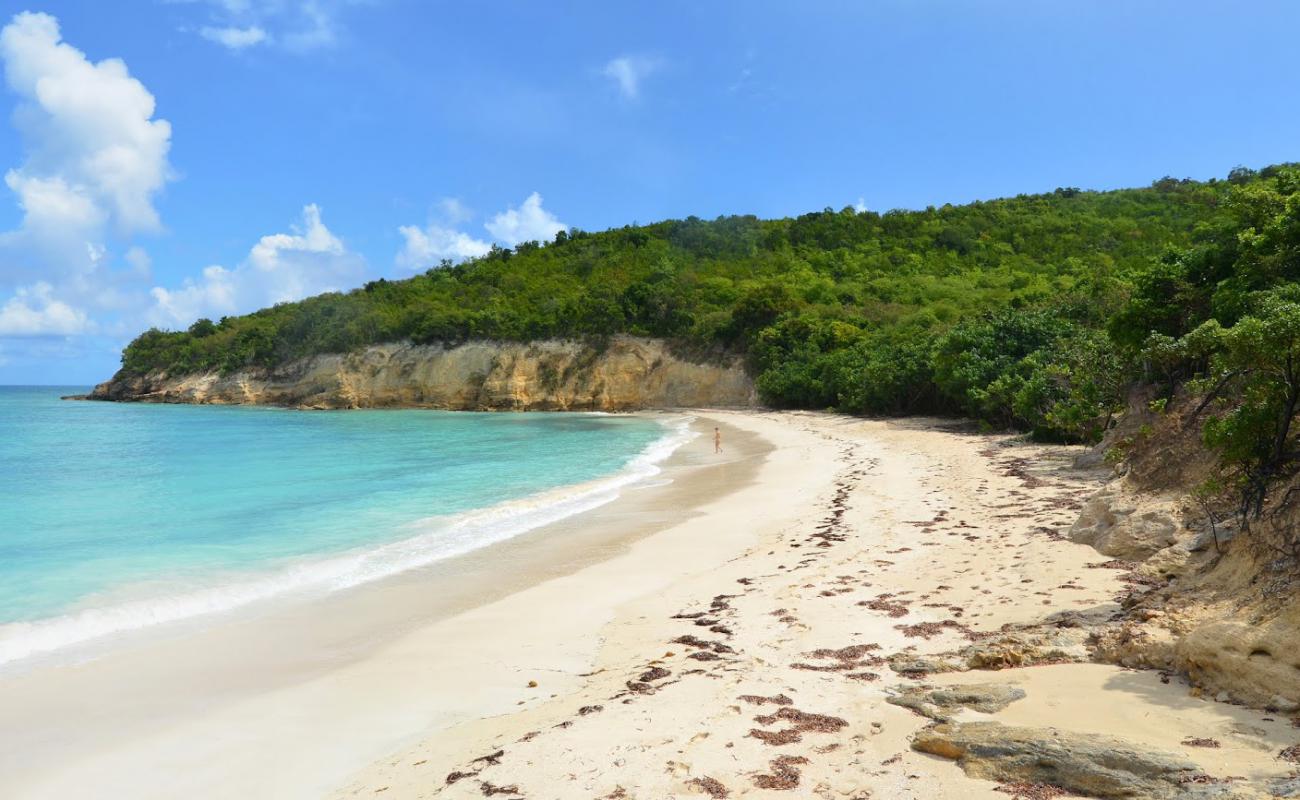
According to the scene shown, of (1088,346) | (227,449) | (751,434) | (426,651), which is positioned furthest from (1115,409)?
(227,449)

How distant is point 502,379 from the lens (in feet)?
204

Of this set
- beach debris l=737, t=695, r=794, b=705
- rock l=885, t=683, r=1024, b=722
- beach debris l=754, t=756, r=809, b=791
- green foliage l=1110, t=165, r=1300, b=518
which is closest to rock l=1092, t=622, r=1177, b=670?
rock l=885, t=683, r=1024, b=722

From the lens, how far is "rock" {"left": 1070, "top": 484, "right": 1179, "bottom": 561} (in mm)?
7820

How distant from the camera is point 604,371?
59312 mm

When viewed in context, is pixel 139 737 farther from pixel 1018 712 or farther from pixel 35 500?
pixel 35 500

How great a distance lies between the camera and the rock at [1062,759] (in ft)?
11.7

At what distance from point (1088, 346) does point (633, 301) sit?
44348 mm

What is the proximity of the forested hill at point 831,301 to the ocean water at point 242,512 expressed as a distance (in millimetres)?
12036

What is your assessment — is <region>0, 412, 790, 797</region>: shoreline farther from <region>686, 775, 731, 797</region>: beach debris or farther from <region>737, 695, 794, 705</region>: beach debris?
<region>737, 695, 794, 705</region>: beach debris

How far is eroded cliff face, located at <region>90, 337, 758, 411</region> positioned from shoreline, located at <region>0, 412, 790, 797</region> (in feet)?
145

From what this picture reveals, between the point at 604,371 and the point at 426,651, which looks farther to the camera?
the point at 604,371

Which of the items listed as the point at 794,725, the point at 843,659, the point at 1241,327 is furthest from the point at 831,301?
the point at 794,725

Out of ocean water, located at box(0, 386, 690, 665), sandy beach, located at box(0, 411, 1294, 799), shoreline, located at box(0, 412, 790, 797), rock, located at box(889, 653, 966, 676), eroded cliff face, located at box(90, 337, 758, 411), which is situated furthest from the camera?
eroded cliff face, located at box(90, 337, 758, 411)

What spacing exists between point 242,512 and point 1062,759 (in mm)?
15786
